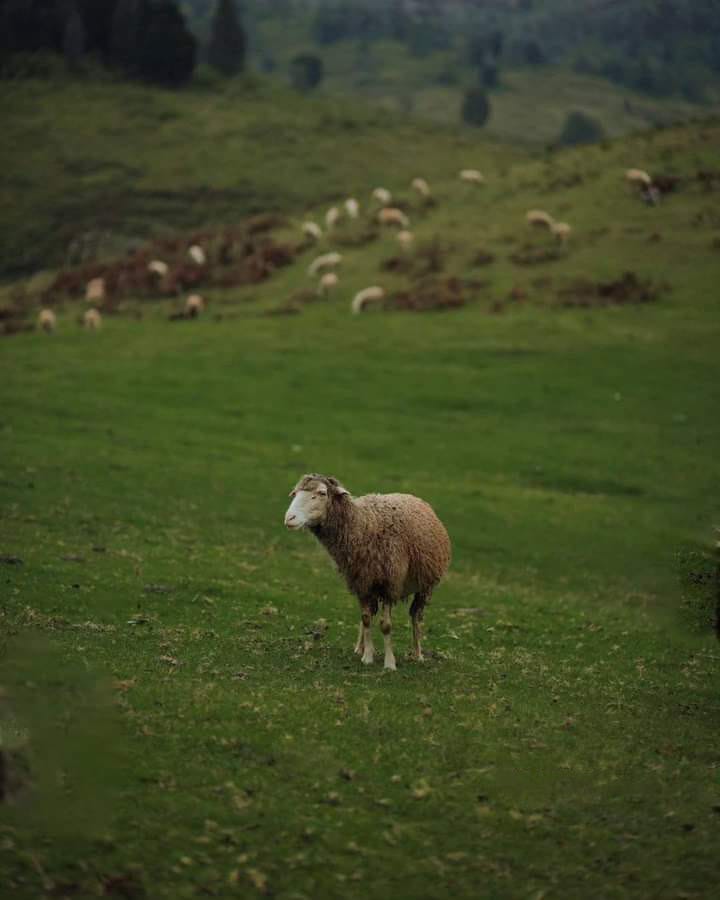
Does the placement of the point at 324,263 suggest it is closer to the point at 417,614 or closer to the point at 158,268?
the point at 158,268

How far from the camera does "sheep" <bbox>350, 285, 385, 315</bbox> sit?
49.9 meters

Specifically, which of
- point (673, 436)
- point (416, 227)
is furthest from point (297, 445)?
point (416, 227)

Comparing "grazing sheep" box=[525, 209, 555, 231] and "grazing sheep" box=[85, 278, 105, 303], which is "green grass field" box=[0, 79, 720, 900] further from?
"grazing sheep" box=[85, 278, 105, 303]

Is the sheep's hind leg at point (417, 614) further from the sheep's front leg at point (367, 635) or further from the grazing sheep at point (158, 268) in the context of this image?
the grazing sheep at point (158, 268)

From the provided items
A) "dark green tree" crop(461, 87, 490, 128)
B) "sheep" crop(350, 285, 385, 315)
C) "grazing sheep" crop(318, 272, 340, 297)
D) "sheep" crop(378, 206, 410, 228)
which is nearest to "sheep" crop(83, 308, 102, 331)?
"grazing sheep" crop(318, 272, 340, 297)

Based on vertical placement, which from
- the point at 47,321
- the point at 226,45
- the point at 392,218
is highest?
the point at 226,45

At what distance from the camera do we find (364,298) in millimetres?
50219

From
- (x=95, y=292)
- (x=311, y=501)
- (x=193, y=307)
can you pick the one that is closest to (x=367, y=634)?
(x=311, y=501)

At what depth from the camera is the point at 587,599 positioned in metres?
23.1

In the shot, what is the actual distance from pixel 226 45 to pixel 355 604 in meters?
131

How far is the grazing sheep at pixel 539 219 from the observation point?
55.6 m

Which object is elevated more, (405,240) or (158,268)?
(405,240)

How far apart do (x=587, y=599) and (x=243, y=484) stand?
1105cm

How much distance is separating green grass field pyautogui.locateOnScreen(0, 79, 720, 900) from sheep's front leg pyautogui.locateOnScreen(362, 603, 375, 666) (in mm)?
565
